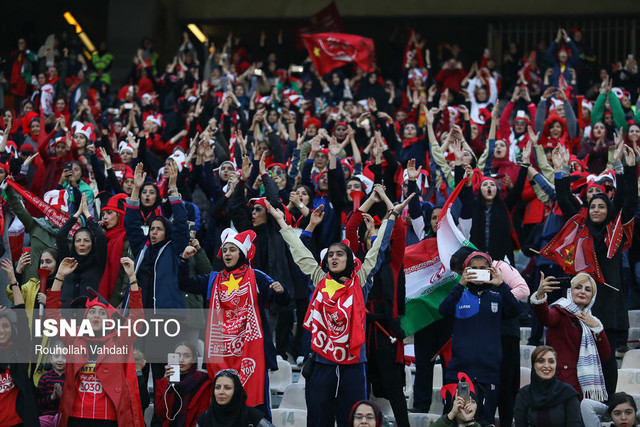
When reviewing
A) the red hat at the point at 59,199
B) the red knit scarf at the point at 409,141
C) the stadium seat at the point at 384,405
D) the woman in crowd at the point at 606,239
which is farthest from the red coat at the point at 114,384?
the red knit scarf at the point at 409,141

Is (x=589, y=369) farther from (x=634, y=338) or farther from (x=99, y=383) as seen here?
(x=99, y=383)

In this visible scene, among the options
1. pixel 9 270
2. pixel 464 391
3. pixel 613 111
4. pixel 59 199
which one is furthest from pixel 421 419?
pixel 613 111

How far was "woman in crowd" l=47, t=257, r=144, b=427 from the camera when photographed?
25.1 ft

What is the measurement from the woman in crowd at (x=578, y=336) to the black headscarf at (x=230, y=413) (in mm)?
2236

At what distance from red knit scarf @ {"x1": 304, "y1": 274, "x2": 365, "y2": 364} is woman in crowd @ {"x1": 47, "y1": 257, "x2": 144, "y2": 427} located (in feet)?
4.52

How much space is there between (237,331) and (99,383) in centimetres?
107

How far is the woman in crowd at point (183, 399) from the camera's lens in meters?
7.80

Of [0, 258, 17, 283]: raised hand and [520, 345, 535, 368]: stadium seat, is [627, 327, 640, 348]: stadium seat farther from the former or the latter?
[0, 258, 17, 283]: raised hand

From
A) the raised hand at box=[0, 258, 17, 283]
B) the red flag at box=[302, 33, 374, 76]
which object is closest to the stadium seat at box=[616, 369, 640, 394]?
the raised hand at box=[0, 258, 17, 283]

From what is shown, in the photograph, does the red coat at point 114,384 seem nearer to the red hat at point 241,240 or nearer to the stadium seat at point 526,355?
the red hat at point 241,240

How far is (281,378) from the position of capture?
9172mm

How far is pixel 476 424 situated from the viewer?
6984 millimetres

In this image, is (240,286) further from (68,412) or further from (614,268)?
(614,268)

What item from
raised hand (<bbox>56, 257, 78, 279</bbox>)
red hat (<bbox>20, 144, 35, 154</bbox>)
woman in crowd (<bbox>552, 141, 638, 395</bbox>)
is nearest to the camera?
raised hand (<bbox>56, 257, 78, 279</bbox>)
